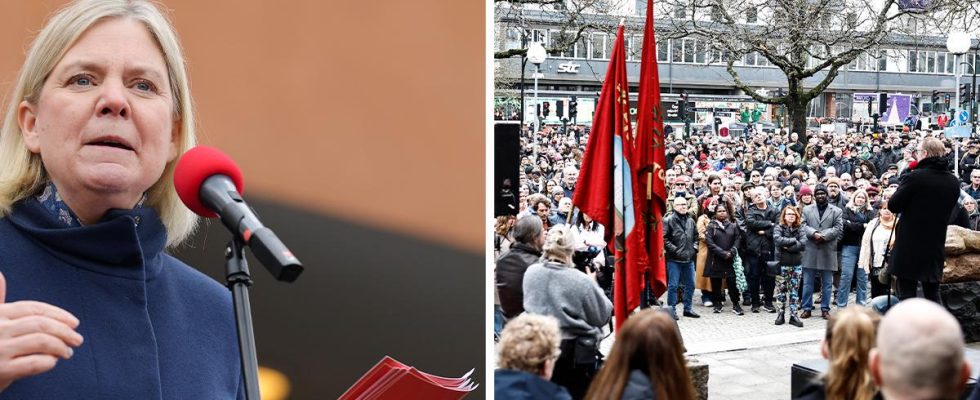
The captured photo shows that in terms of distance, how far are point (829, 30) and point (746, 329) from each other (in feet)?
47.4

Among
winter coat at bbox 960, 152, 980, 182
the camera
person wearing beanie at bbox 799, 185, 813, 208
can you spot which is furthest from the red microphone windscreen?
winter coat at bbox 960, 152, 980, 182

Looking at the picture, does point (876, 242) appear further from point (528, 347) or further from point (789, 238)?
point (528, 347)

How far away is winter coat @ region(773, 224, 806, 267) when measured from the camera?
11969mm

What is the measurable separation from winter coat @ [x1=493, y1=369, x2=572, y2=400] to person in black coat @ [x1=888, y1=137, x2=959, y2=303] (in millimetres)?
5247

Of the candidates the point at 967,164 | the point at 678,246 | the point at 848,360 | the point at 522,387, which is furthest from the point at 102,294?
the point at 967,164

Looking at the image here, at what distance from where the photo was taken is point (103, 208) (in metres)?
1.90

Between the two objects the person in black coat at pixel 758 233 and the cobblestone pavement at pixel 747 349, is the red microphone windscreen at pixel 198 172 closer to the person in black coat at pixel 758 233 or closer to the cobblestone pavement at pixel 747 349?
the cobblestone pavement at pixel 747 349

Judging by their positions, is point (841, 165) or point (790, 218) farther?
point (841, 165)

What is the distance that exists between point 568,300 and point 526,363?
7.25ft

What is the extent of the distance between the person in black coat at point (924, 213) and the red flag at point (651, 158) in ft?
11.2

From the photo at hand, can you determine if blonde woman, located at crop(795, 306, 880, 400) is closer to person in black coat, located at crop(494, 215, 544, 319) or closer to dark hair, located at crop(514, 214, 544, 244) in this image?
person in black coat, located at crop(494, 215, 544, 319)

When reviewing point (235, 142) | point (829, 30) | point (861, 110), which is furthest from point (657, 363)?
point (861, 110)

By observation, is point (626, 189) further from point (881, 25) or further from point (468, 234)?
point (881, 25)

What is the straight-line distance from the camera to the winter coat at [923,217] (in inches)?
336
